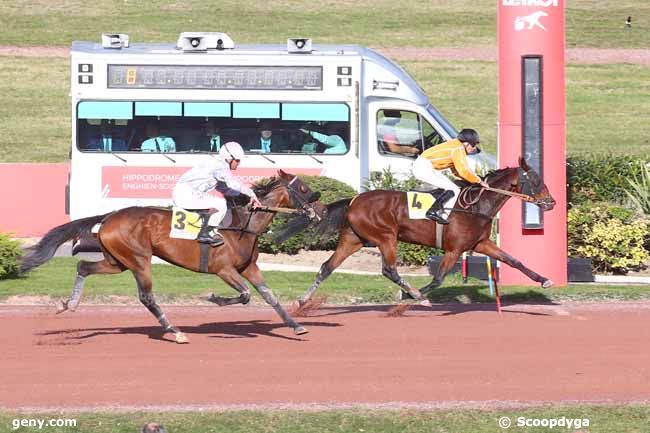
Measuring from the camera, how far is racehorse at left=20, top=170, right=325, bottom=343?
13.9 m

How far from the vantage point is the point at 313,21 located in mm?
48625

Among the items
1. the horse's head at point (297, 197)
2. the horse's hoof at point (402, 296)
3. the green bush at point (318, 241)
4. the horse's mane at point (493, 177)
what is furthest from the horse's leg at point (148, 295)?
the green bush at point (318, 241)

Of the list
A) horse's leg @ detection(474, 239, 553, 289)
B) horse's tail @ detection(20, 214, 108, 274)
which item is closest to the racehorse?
horse's tail @ detection(20, 214, 108, 274)

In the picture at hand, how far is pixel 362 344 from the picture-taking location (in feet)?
46.0

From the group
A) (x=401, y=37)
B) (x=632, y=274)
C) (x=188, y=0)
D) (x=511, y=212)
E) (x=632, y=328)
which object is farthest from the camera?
(x=188, y=0)

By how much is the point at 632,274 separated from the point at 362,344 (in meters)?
7.20

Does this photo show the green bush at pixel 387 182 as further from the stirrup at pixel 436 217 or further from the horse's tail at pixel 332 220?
the stirrup at pixel 436 217

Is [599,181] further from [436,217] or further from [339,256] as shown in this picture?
[339,256]

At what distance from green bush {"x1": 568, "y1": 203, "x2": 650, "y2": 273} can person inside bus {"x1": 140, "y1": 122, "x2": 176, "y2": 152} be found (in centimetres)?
686

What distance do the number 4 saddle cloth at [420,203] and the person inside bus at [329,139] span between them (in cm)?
708

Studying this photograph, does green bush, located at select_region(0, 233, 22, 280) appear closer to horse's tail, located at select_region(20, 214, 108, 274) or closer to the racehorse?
horse's tail, located at select_region(20, 214, 108, 274)

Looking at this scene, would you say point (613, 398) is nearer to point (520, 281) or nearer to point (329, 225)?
point (329, 225)

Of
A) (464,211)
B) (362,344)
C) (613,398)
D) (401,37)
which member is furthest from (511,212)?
(401,37)

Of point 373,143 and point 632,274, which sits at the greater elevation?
point 373,143
